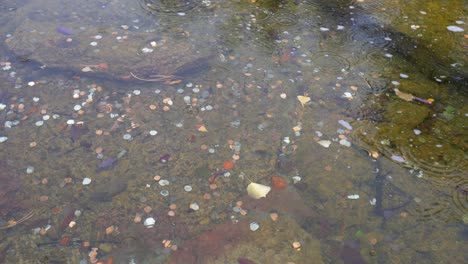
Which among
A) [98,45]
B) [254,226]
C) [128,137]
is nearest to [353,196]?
[254,226]

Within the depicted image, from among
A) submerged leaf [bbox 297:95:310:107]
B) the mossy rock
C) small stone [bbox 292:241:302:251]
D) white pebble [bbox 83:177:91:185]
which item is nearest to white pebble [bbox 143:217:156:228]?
white pebble [bbox 83:177:91:185]

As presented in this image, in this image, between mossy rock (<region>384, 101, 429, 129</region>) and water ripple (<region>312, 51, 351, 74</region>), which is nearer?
→ mossy rock (<region>384, 101, 429, 129</region>)

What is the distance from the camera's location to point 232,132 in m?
4.45

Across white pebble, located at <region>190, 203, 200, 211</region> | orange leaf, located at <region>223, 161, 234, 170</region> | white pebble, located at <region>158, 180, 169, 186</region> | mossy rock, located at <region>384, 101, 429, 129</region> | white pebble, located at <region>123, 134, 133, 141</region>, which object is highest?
mossy rock, located at <region>384, 101, 429, 129</region>

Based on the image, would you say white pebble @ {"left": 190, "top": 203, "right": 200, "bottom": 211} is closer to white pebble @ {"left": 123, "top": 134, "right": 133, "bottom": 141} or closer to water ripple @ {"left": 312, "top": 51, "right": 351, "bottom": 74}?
white pebble @ {"left": 123, "top": 134, "right": 133, "bottom": 141}

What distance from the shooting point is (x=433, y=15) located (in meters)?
6.15

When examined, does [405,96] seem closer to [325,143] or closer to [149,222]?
[325,143]

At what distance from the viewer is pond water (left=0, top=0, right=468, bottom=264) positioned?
11.6 ft

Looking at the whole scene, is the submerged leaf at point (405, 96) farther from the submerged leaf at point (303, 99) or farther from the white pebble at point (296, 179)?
A: the white pebble at point (296, 179)

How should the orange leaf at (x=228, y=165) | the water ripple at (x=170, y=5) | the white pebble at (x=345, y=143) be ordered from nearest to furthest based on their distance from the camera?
the orange leaf at (x=228, y=165)
the white pebble at (x=345, y=143)
the water ripple at (x=170, y=5)

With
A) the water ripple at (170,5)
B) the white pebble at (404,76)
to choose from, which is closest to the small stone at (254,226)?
the white pebble at (404,76)

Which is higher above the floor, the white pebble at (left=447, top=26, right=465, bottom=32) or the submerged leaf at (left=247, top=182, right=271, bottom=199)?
the white pebble at (left=447, top=26, right=465, bottom=32)

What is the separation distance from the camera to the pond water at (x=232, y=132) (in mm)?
3543

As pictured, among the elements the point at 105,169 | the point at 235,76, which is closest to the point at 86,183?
the point at 105,169
